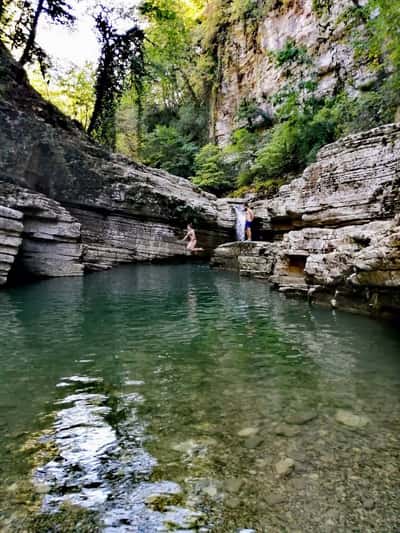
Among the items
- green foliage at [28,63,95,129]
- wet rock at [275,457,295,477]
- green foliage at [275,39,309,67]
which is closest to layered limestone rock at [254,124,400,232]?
wet rock at [275,457,295,477]

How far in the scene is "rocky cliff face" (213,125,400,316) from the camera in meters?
5.36

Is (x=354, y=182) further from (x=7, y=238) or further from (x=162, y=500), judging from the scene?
(x=7, y=238)

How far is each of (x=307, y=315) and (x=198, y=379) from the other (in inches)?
141

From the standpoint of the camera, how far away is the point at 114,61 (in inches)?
742

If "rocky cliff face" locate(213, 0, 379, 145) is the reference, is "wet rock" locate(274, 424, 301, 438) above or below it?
below

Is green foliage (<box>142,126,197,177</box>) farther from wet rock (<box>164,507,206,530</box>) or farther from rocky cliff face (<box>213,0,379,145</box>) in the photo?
wet rock (<box>164,507,206,530</box>)

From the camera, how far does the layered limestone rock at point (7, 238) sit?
971 centimetres

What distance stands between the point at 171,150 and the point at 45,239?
16952 millimetres

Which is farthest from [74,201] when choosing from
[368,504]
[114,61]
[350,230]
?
[368,504]

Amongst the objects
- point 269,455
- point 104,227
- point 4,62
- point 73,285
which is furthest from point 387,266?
point 4,62

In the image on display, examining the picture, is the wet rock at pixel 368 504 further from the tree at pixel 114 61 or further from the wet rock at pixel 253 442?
the tree at pixel 114 61

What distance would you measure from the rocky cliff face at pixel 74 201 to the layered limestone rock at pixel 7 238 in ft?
0.08

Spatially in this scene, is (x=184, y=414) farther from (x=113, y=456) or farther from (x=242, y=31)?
(x=242, y=31)

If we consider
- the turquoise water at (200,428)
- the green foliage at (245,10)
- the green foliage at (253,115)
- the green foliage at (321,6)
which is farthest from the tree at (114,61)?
the turquoise water at (200,428)
